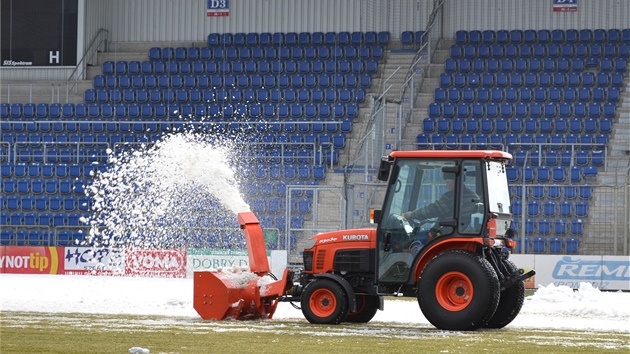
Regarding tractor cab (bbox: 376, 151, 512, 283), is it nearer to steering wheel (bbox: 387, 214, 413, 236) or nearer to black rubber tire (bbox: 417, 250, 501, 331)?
steering wheel (bbox: 387, 214, 413, 236)

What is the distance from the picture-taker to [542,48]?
32.8m

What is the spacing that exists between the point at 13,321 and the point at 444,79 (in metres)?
21.1

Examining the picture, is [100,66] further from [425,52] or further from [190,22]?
[425,52]

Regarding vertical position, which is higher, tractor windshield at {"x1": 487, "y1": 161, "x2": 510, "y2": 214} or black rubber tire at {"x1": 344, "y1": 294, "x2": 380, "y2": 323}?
tractor windshield at {"x1": 487, "y1": 161, "x2": 510, "y2": 214}

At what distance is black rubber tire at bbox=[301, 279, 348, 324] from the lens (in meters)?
13.3

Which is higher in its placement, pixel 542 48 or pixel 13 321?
pixel 542 48

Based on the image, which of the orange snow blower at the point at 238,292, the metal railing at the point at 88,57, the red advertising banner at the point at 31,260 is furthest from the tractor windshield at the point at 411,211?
the metal railing at the point at 88,57

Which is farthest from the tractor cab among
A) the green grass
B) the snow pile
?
the snow pile

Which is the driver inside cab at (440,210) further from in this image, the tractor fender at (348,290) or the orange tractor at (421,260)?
the tractor fender at (348,290)

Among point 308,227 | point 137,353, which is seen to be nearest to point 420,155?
point 137,353

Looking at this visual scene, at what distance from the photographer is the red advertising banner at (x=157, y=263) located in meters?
25.5

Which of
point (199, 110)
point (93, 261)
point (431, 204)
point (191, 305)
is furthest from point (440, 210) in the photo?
point (199, 110)

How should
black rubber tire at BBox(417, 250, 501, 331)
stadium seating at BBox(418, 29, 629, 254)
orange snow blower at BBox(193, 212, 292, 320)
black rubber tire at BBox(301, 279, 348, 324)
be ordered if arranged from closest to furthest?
1. black rubber tire at BBox(417, 250, 501, 331)
2. black rubber tire at BBox(301, 279, 348, 324)
3. orange snow blower at BBox(193, 212, 292, 320)
4. stadium seating at BBox(418, 29, 629, 254)

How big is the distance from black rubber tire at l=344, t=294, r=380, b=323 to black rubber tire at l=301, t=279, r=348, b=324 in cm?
56
